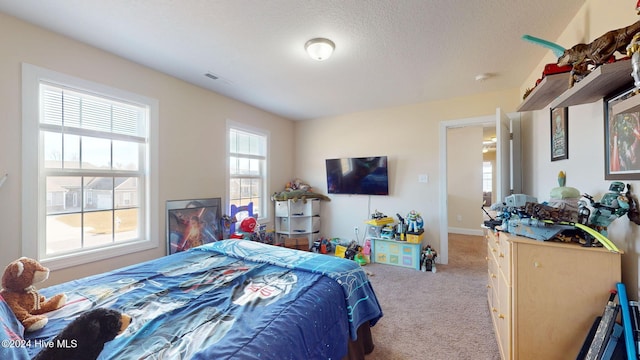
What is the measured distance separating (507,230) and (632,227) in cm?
52

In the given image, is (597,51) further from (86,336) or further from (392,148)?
(392,148)

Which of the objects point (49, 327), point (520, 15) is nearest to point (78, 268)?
point (49, 327)

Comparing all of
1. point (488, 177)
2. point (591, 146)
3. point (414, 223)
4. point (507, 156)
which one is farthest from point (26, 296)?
point (488, 177)

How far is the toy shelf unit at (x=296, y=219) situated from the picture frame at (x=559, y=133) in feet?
10.7

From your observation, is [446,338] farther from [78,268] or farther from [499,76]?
[78,268]

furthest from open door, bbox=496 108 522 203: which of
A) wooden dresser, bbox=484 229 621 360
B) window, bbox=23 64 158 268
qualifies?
window, bbox=23 64 158 268

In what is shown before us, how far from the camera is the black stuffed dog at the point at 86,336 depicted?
33.9 inches

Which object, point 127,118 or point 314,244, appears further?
point 314,244

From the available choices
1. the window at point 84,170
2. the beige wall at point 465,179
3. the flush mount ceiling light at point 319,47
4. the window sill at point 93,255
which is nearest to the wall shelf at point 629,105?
the flush mount ceiling light at point 319,47

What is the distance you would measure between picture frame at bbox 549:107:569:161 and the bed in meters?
1.86

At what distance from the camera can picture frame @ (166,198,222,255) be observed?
9.31 ft

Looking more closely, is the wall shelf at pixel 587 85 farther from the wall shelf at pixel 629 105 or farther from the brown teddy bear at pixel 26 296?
the brown teddy bear at pixel 26 296

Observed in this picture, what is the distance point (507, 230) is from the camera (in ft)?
5.33

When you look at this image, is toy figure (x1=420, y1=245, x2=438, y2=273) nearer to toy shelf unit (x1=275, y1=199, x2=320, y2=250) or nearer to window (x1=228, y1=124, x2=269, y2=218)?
toy shelf unit (x1=275, y1=199, x2=320, y2=250)
